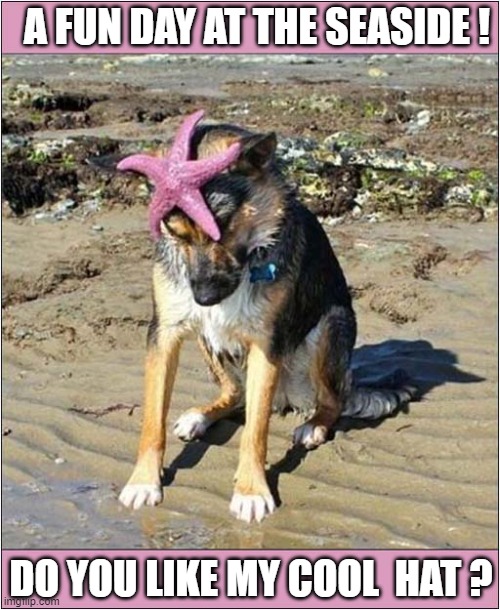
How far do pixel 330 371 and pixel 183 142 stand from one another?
1.69m

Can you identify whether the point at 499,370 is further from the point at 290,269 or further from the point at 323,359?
the point at 290,269

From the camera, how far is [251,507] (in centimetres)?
552

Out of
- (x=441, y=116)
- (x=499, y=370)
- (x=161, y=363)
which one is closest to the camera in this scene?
(x=161, y=363)

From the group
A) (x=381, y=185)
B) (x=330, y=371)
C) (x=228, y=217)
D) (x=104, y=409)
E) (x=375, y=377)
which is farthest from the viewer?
(x=381, y=185)

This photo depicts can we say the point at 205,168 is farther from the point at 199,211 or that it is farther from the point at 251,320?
the point at 251,320

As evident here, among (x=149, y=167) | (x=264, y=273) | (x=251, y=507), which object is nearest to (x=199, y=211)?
(x=149, y=167)

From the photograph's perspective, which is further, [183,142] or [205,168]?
[183,142]

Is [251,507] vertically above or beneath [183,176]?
beneath

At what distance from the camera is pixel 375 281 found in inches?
350

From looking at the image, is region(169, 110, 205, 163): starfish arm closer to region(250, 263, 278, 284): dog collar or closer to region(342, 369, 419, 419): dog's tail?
region(250, 263, 278, 284): dog collar

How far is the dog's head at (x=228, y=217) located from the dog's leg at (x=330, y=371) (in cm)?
103

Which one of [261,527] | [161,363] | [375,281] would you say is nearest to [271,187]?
[161,363]

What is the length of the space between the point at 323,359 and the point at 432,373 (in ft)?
3.50

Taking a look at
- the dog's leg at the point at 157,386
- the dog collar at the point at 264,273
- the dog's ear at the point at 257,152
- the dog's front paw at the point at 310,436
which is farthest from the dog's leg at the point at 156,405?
the dog's ear at the point at 257,152
